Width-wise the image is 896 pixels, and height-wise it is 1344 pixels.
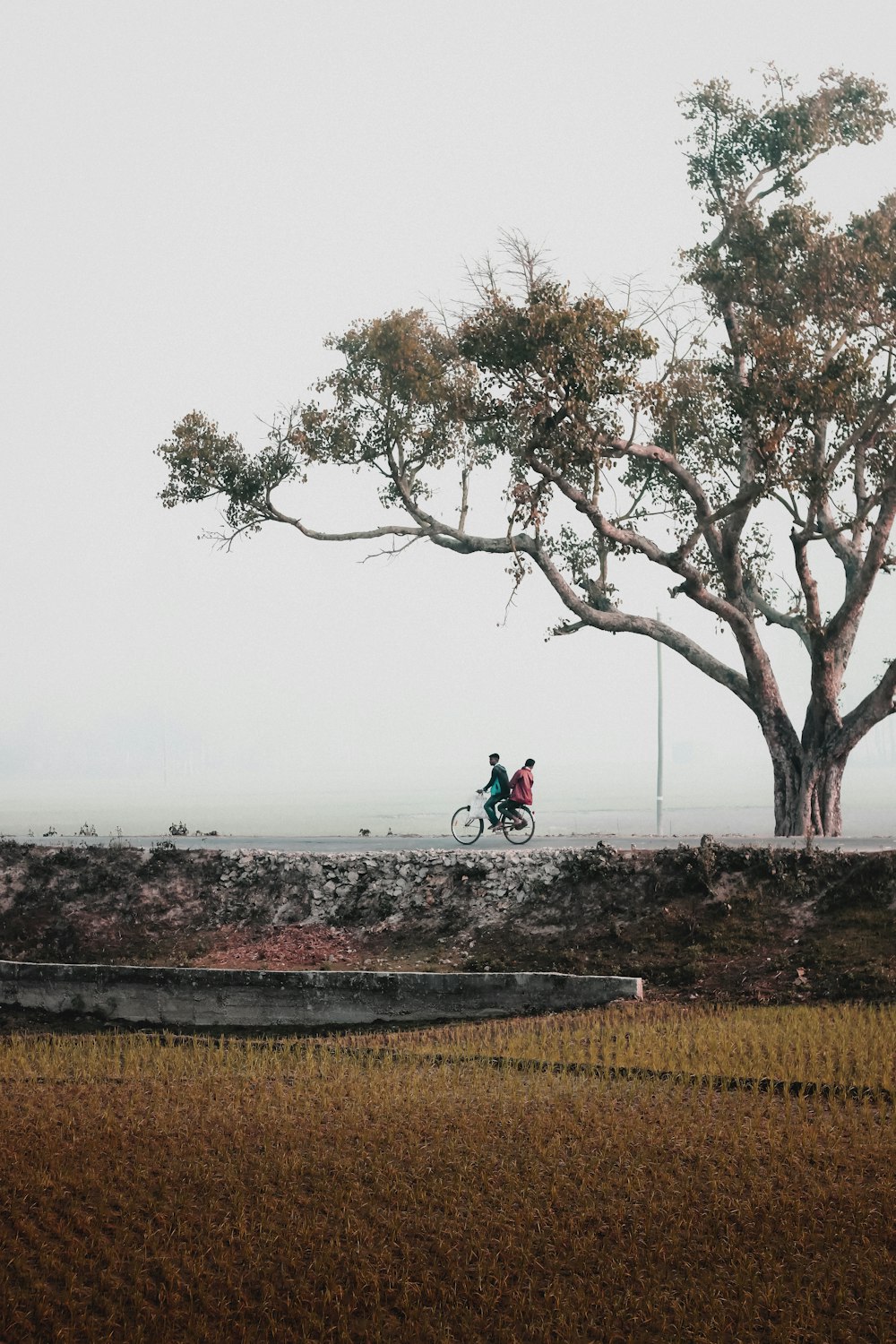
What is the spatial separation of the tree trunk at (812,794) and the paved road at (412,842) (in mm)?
962

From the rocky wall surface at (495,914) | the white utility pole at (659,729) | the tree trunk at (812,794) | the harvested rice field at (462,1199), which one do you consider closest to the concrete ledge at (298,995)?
the rocky wall surface at (495,914)

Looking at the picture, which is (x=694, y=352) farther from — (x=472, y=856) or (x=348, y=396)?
(x=472, y=856)

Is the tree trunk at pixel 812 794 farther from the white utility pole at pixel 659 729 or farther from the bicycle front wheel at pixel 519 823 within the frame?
the white utility pole at pixel 659 729

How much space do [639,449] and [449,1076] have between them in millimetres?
19071

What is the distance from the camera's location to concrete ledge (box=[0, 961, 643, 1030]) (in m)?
18.2

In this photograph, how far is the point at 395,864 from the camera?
23.3m

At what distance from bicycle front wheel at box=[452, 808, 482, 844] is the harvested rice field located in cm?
1291

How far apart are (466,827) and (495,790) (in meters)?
1.64

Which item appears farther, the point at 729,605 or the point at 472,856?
the point at 729,605

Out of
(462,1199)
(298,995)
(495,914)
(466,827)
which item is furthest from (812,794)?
(462,1199)

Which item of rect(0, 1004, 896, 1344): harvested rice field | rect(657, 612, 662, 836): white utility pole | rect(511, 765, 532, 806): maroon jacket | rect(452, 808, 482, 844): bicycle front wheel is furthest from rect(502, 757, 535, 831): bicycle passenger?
rect(657, 612, 662, 836): white utility pole

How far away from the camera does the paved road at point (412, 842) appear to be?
2625cm

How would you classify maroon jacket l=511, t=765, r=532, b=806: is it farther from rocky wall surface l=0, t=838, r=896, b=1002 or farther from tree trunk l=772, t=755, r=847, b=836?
tree trunk l=772, t=755, r=847, b=836

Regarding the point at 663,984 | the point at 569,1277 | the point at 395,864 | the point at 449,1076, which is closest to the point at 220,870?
the point at 395,864
